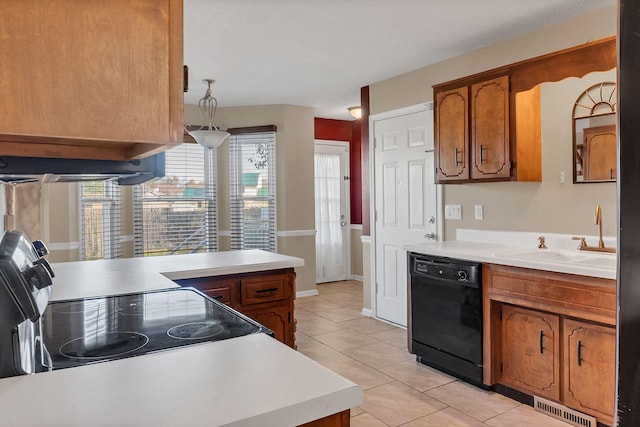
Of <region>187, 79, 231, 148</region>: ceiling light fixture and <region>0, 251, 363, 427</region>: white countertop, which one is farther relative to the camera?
<region>187, 79, 231, 148</region>: ceiling light fixture

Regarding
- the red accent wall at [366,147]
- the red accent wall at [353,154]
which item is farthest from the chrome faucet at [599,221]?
the red accent wall at [353,154]

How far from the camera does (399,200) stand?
4391 millimetres

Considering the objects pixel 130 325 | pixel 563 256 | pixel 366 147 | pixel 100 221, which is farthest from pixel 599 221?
pixel 100 221

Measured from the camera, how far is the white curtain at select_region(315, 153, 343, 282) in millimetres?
6727

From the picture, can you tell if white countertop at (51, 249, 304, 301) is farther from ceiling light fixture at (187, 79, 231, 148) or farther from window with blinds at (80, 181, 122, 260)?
window with blinds at (80, 181, 122, 260)

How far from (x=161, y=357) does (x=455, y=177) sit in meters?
2.85

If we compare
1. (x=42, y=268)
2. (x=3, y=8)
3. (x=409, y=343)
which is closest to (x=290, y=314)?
(x=409, y=343)

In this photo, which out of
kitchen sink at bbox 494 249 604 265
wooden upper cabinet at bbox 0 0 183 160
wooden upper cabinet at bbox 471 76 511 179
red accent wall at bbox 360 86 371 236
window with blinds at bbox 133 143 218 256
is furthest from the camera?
window with blinds at bbox 133 143 218 256

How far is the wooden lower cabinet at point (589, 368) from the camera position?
226cm

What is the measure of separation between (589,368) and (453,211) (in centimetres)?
176

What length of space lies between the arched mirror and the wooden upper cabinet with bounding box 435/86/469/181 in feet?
2.44

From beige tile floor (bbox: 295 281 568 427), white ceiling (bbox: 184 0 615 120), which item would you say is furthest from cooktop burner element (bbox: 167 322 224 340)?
white ceiling (bbox: 184 0 615 120)

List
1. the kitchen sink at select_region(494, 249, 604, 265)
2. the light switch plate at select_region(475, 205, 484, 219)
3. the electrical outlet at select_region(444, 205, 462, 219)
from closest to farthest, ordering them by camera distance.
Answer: the kitchen sink at select_region(494, 249, 604, 265) → the light switch plate at select_region(475, 205, 484, 219) → the electrical outlet at select_region(444, 205, 462, 219)

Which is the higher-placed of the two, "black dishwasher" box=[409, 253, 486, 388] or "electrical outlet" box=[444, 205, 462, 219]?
"electrical outlet" box=[444, 205, 462, 219]
